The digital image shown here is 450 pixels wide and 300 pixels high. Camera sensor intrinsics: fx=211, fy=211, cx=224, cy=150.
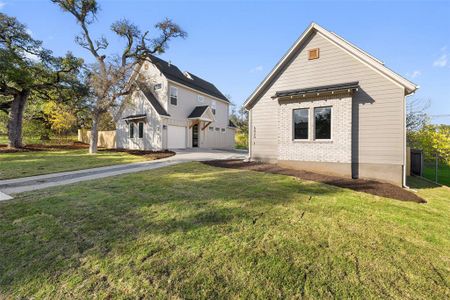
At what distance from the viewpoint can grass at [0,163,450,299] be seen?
2.37 m

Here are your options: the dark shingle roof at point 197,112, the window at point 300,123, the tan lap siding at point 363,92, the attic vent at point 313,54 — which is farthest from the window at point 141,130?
the attic vent at point 313,54

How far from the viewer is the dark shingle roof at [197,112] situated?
21.9m

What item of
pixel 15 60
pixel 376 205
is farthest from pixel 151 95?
pixel 376 205

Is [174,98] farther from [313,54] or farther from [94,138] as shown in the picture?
[313,54]

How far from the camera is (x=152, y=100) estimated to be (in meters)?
19.6

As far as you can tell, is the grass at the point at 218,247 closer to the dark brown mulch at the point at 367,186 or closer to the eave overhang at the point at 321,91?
the dark brown mulch at the point at 367,186

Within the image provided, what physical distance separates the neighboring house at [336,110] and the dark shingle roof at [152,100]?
435 inches

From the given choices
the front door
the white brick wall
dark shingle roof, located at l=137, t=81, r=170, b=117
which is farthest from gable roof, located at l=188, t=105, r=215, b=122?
the white brick wall

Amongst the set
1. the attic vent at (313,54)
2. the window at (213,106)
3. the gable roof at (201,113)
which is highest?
the window at (213,106)

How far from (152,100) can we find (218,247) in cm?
1877

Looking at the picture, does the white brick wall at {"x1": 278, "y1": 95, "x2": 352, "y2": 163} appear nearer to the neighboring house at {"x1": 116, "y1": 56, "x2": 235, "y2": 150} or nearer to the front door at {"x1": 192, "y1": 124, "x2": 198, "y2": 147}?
the neighboring house at {"x1": 116, "y1": 56, "x2": 235, "y2": 150}

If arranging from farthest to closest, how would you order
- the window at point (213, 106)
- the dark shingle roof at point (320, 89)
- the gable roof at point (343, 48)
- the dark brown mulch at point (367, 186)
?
the window at point (213, 106), the dark shingle roof at point (320, 89), the gable roof at point (343, 48), the dark brown mulch at point (367, 186)

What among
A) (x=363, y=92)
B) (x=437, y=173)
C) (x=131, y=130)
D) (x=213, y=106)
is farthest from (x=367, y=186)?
(x=213, y=106)

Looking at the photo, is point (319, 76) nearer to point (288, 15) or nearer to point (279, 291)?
point (288, 15)
